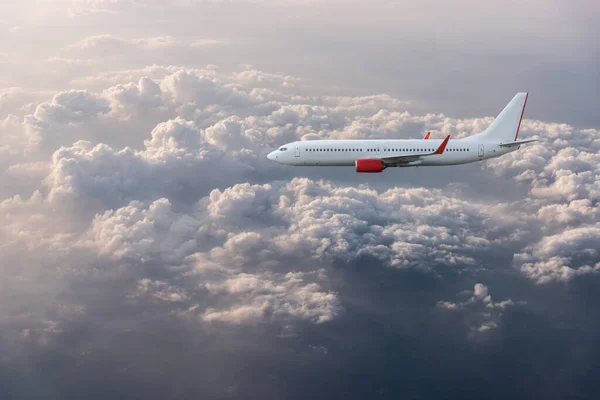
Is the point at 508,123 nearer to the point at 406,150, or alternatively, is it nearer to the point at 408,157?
the point at 406,150

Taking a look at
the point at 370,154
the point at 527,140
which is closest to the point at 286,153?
the point at 370,154

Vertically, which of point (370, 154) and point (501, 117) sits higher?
point (501, 117)

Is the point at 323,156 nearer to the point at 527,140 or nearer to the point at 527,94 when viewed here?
the point at 527,140

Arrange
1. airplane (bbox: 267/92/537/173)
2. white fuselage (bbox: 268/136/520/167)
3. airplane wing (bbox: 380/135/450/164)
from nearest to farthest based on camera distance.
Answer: airplane wing (bbox: 380/135/450/164), airplane (bbox: 267/92/537/173), white fuselage (bbox: 268/136/520/167)

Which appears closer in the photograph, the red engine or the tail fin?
the red engine

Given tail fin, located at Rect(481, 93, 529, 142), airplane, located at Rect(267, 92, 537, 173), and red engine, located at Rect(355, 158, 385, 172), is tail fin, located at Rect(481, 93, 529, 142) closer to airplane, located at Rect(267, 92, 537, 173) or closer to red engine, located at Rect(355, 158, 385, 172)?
airplane, located at Rect(267, 92, 537, 173)

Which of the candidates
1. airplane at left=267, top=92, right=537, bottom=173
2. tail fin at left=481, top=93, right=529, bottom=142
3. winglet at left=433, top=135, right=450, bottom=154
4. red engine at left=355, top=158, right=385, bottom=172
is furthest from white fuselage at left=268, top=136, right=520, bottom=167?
tail fin at left=481, top=93, right=529, bottom=142

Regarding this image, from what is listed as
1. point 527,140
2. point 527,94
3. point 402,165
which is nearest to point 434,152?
point 402,165

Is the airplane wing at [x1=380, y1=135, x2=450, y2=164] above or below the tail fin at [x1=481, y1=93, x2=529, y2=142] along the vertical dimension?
below

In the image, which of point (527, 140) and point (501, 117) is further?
point (501, 117)
